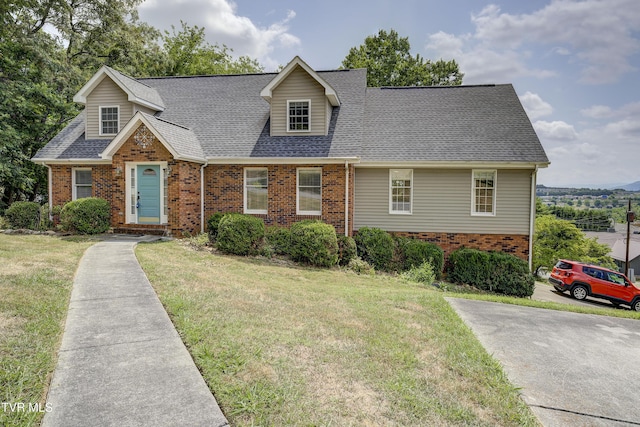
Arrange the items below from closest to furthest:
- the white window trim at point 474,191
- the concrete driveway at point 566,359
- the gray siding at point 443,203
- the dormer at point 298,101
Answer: the concrete driveway at point 566,359 < the gray siding at point 443,203 < the white window trim at point 474,191 < the dormer at point 298,101

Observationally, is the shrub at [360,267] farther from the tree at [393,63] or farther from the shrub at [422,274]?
the tree at [393,63]

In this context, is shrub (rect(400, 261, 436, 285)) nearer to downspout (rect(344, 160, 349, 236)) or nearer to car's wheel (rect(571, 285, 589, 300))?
downspout (rect(344, 160, 349, 236))

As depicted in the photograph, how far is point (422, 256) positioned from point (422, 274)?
3.06 ft

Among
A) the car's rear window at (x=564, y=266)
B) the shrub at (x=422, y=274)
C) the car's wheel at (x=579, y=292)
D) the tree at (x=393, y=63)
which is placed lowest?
the car's wheel at (x=579, y=292)

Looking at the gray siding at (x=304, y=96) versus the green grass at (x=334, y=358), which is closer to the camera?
the green grass at (x=334, y=358)

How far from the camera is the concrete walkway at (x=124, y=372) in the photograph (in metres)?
2.94

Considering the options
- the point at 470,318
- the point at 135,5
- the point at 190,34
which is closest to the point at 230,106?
the point at 135,5

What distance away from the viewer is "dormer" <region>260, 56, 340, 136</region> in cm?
1462

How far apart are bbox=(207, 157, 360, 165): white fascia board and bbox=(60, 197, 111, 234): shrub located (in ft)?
14.4

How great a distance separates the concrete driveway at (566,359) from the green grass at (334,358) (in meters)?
0.33

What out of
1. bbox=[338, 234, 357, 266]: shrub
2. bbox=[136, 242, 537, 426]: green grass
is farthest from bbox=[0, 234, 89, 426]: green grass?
bbox=[338, 234, 357, 266]: shrub

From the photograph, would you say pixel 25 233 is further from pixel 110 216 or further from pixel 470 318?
pixel 470 318

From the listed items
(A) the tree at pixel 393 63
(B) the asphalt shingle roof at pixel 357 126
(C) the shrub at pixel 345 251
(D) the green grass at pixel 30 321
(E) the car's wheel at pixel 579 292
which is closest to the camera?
(D) the green grass at pixel 30 321

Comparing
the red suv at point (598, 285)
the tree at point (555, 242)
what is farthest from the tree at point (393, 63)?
the red suv at point (598, 285)
